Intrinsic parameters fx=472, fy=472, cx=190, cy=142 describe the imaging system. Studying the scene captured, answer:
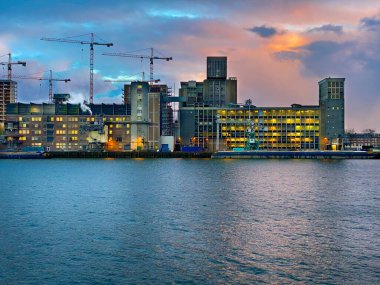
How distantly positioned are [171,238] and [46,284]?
1390 centimetres

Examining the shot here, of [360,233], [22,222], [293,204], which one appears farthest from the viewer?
[293,204]

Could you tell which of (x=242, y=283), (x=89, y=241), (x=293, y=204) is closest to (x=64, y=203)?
(x=89, y=241)

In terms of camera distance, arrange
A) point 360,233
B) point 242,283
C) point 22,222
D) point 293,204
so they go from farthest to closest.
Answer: point 293,204 → point 22,222 → point 360,233 → point 242,283

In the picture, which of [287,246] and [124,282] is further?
[287,246]

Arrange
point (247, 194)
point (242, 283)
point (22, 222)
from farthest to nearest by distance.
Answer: point (247, 194)
point (22, 222)
point (242, 283)

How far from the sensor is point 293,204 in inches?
2475

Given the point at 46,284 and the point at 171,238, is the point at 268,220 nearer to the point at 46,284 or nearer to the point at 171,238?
the point at 171,238

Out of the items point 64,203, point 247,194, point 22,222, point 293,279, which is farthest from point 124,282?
point 247,194

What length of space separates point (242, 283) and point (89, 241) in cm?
1580

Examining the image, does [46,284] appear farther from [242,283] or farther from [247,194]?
[247,194]

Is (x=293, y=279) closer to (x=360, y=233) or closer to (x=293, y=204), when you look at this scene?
(x=360, y=233)

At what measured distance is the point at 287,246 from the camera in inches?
1467

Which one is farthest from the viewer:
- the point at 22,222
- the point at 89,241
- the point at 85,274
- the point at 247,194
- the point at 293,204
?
the point at 247,194

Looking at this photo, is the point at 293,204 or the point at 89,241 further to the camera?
the point at 293,204
